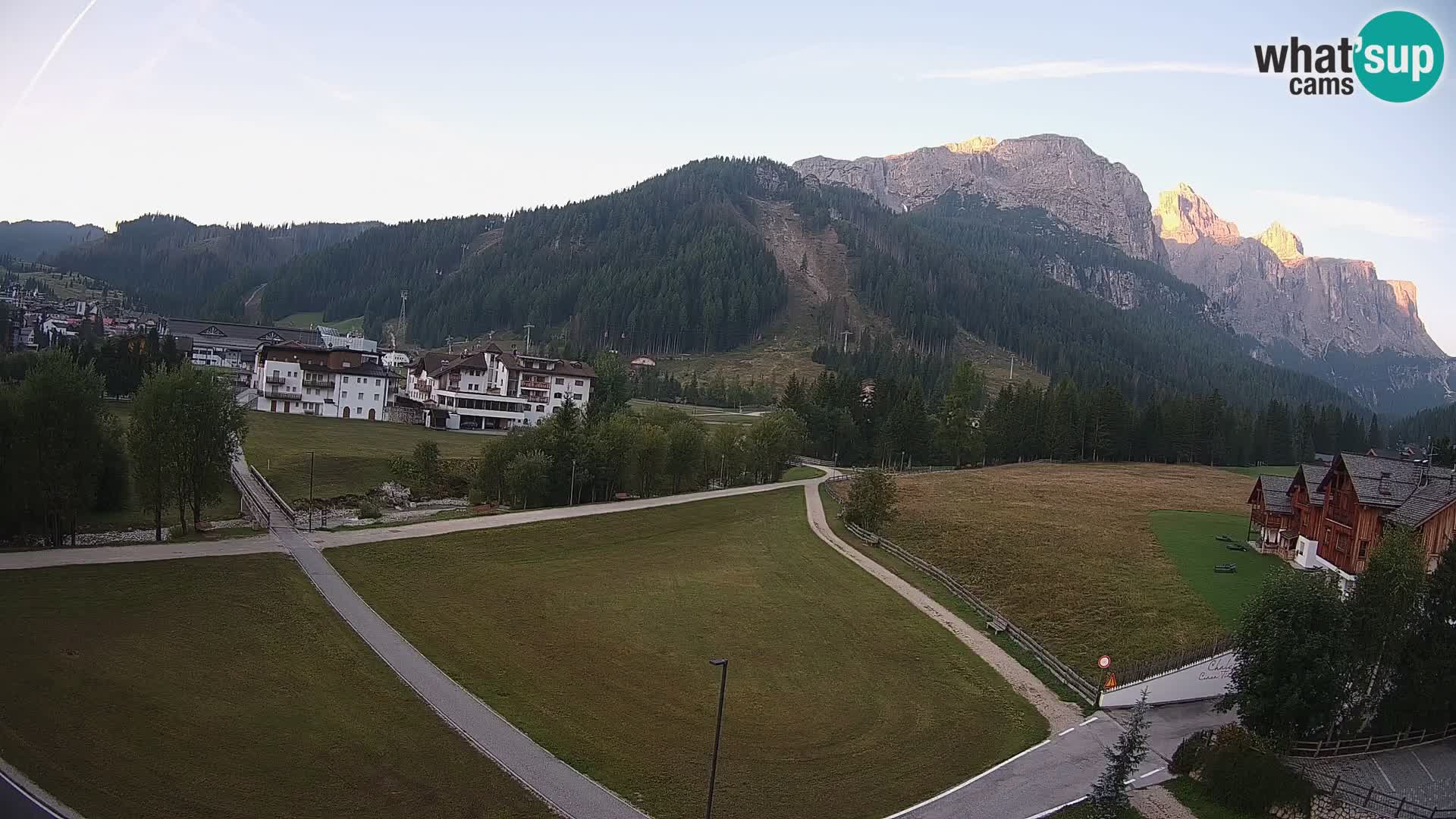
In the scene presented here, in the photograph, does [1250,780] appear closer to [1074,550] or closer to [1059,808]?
[1059,808]

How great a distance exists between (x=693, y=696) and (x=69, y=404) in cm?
3719

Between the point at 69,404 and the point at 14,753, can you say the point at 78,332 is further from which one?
the point at 14,753

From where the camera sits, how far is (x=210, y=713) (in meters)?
27.6

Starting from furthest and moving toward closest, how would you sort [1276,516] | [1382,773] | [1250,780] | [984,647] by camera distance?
[1276,516], [984,647], [1382,773], [1250,780]

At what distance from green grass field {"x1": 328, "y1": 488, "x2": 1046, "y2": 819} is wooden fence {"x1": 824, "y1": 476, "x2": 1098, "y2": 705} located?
10.0 ft

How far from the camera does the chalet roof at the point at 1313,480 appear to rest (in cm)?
5250

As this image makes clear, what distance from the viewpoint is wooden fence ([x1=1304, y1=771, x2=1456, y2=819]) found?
84.6 ft

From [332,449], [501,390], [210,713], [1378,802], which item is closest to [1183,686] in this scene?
[1378,802]

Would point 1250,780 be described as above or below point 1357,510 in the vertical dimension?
below

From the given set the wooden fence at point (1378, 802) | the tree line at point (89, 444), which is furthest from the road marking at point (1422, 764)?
the tree line at point (89, 444)

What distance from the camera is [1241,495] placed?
9331 cm

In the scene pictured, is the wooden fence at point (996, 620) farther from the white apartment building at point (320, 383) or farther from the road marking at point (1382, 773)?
the white apartment building at point (320, 383)

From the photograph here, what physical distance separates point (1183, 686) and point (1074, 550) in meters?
25.2

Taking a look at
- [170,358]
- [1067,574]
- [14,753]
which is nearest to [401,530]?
[14,753]
